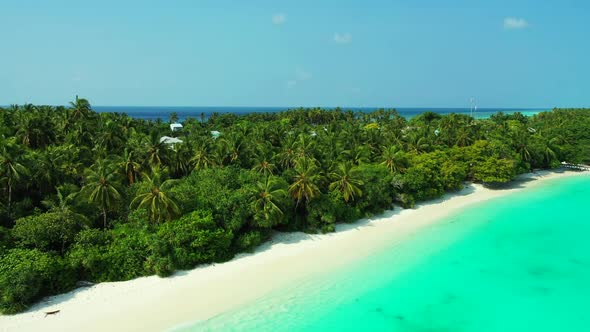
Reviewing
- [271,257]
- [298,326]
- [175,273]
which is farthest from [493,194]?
[175,273]

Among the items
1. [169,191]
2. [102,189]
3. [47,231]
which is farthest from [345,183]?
[47,231]

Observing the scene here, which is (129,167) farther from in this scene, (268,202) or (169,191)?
(268,202)

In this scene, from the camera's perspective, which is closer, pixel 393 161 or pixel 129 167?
pixel 129 167

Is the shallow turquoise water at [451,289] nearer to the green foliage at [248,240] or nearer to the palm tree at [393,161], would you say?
the green foliage at [248,240]

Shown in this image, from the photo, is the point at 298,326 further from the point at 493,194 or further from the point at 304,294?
the point at 493,194

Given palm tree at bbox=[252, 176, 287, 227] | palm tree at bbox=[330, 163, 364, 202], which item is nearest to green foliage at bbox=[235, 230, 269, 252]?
palm tree at bbox=[252, 176, 287, 227]

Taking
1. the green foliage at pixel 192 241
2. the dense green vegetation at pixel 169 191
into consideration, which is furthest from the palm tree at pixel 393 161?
the green foliage at pixel 192 241

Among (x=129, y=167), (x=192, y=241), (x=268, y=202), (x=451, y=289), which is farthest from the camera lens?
(x=129, y=167)
